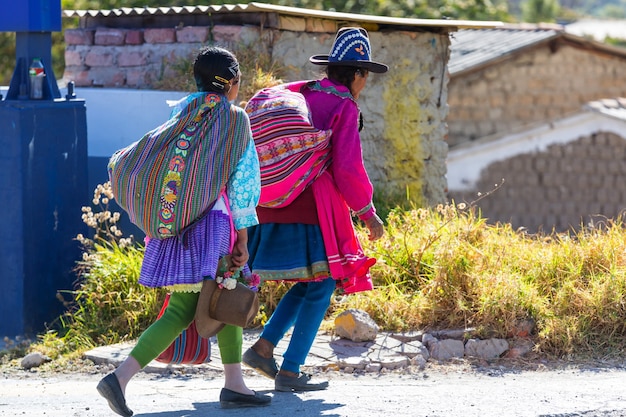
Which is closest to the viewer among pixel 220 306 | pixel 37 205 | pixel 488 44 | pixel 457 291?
pixel 220 306

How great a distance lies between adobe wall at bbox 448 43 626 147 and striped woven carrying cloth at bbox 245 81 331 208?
462 inches

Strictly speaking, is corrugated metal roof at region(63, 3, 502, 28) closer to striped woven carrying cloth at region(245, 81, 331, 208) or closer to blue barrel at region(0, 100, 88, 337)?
blue barrel at region(0, 100, 88, 337)

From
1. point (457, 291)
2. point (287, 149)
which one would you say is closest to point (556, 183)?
point (457, 291)

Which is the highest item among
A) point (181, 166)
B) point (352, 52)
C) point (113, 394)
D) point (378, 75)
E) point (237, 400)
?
point (352, 52)

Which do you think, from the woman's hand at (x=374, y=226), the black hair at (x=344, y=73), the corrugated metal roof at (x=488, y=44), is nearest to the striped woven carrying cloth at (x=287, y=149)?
the black hair at (x=344, y=73)

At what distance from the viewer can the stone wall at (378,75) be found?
301 inches

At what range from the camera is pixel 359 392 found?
4.85 meters

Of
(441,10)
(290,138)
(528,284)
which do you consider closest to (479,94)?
(441,10)

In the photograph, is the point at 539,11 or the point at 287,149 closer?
the point at 287,149

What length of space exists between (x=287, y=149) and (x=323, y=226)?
1.31 feet

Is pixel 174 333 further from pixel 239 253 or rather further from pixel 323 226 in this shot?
pixel 323 226

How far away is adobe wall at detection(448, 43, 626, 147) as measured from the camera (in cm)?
1666

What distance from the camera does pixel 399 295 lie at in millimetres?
5969

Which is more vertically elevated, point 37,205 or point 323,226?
point 323,226
